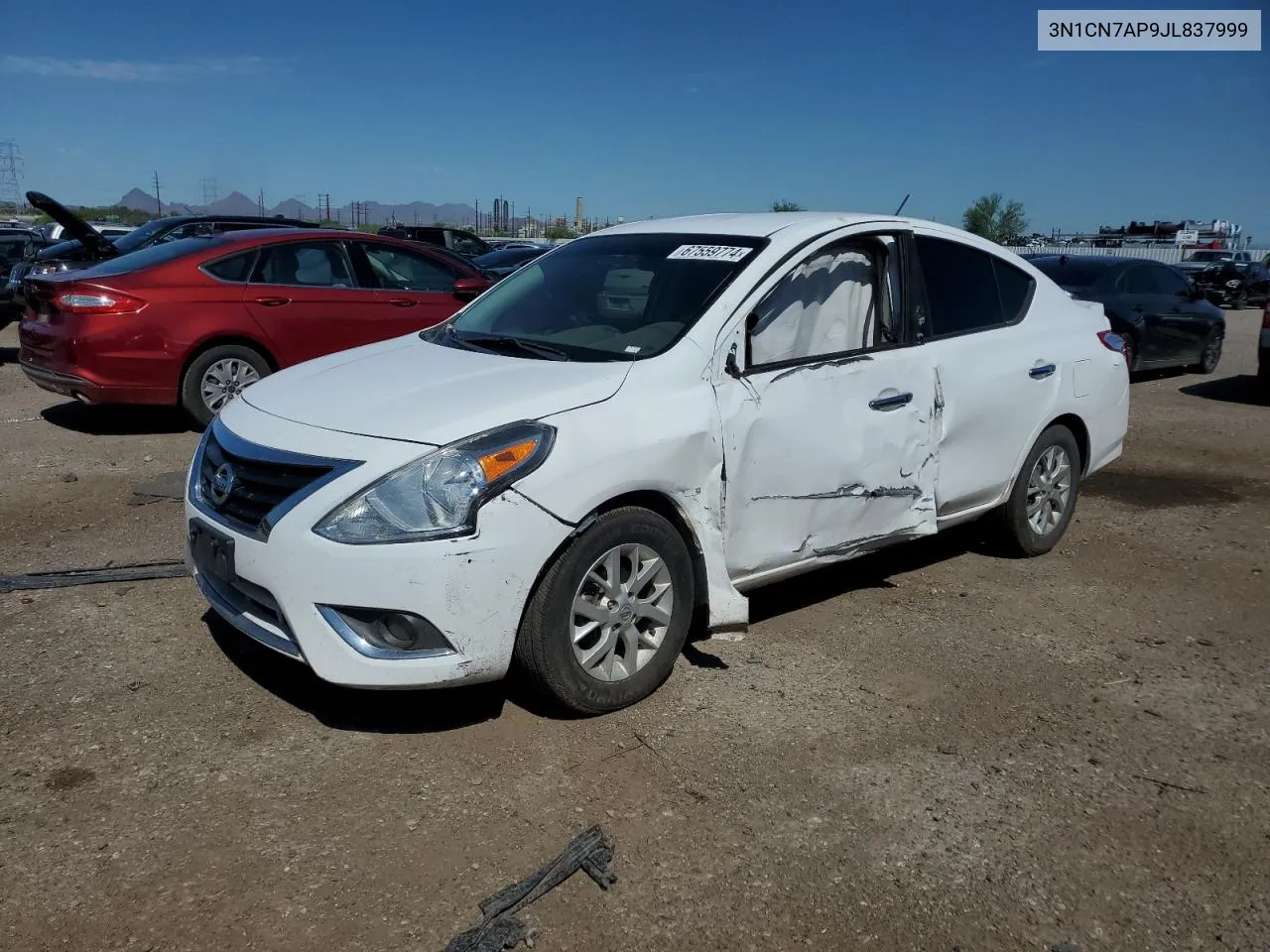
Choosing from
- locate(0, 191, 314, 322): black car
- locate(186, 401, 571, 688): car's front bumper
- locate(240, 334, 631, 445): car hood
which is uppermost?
locate(0, 191, 314, 322): black car

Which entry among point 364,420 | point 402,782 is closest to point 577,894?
point 402,782

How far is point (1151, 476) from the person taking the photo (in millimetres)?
7918

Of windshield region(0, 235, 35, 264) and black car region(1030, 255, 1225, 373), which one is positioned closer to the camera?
black car region(1030, 255, 1225, 373)

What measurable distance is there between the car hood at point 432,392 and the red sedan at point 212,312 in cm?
369

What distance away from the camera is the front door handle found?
436 cm

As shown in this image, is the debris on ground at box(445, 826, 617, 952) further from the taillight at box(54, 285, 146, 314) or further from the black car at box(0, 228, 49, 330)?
the black car at box(0, 228, 49, 330)

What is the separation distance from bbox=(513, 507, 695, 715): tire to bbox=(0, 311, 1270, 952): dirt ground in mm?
151

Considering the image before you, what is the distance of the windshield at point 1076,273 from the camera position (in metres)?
12.5

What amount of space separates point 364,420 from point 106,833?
4.68 ft

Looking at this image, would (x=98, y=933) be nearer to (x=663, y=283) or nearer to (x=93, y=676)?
Answer: (x=93, y=676)

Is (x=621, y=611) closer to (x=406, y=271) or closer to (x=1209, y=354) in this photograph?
(x=406, y=271)

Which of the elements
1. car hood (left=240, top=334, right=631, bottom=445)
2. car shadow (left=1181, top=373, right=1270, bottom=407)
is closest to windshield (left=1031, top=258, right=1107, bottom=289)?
car shadow (left=1181, top=373, right=1270, bottom=407)

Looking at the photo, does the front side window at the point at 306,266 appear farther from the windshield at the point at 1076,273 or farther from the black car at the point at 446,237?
the black car at the point at 446,237

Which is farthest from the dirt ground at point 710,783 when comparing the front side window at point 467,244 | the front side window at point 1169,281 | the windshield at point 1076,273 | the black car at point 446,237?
the front side window at point 467,244
